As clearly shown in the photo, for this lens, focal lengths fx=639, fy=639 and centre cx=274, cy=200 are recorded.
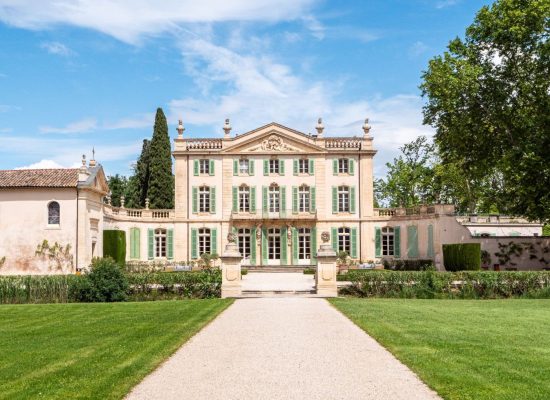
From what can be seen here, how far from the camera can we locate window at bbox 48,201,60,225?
26.7m

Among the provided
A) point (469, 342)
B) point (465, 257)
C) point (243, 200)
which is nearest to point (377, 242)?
point (243, 200)

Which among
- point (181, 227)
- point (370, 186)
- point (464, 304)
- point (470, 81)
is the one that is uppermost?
point (470, 81)

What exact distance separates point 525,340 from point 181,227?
29499 mm

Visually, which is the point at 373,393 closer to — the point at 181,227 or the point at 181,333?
the point at 181,333

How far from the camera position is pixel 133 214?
36.0m

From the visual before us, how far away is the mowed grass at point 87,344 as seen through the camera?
20.9 feet

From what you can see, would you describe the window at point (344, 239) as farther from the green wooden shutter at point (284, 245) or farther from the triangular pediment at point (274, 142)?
the triangular pediment at point (274, 142)

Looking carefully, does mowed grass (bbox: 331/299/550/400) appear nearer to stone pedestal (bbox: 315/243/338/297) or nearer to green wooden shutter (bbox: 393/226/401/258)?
stone pedestal (bbox: 315/243/338/297)

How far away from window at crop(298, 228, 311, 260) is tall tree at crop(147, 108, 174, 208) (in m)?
9.35

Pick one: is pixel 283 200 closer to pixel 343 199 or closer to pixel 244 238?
pixel 244 238

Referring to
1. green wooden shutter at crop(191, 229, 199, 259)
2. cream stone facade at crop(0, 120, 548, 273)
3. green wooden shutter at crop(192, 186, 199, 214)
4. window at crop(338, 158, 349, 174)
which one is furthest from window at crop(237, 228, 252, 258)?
window at crop(338, 158, 349, 174)

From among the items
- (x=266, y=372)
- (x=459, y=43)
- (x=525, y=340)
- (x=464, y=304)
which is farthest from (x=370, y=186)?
(x=266, y=372)

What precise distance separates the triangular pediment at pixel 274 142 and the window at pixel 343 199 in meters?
2.58

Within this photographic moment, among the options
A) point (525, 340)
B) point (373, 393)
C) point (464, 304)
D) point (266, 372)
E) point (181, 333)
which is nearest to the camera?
point (373, 393)
